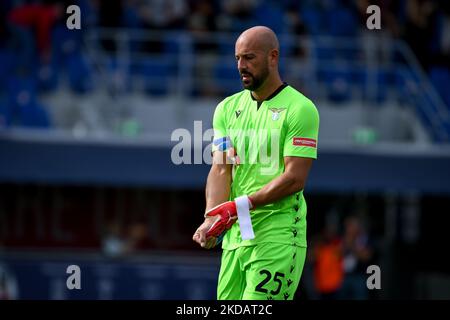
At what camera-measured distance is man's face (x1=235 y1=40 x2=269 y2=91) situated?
746 centimetres

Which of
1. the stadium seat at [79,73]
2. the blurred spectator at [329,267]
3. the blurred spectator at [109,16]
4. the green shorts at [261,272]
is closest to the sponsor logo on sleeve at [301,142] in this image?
the green shorts at [261,272]

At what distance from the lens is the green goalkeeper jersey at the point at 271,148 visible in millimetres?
7535

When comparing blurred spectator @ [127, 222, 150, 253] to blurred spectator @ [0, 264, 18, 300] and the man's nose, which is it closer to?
blurred spectator @ [0, 264, 18, 300]

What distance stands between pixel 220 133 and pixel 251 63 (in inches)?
23.0

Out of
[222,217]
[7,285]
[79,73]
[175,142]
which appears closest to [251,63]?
[222,217]

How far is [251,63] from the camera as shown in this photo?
7492 mm

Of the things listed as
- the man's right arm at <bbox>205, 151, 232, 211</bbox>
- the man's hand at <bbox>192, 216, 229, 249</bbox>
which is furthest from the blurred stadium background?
the man's hand at <bbox>192, 216, 229, 249</bbox>

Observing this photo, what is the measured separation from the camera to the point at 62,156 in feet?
55.1

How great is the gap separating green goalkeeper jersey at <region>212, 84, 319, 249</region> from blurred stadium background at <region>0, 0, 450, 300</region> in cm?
862

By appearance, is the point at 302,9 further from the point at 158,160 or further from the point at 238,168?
the point at 238,168

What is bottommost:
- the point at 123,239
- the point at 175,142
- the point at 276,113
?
the point at 123,239

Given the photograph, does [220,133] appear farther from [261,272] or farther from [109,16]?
[109,16]

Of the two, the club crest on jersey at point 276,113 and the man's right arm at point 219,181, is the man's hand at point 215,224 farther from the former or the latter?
the club crest on jersey at point 276,113
